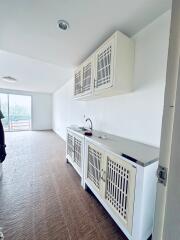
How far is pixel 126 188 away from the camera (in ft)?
3.74

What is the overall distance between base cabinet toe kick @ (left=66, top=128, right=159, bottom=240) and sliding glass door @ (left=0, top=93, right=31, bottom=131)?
21.0ft

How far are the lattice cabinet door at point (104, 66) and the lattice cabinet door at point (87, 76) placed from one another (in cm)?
18

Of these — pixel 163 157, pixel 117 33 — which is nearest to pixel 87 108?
pixel 117 33

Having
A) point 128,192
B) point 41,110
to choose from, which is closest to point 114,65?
point 128,192

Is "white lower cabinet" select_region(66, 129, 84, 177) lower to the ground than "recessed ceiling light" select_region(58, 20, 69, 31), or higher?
lower

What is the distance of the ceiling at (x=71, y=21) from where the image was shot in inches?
49.8

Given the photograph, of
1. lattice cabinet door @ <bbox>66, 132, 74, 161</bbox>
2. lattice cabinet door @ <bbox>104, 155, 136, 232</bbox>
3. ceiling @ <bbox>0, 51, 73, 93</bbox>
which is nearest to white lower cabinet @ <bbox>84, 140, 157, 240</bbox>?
lattice cabinet door @ <bbox>104, 155, 136, 232</bbox>

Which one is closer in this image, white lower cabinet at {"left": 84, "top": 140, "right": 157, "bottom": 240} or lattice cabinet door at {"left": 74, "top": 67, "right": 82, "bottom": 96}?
white lower cabinet at {"left": 84, "top": 140, "right": 157, "bottom": 240}

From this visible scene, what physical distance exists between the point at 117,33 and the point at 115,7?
0.27 metres

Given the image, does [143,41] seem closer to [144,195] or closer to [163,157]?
[163,157]

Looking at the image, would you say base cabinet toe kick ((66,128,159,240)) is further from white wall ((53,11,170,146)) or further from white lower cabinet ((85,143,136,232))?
white wall ((53,11,170,146))

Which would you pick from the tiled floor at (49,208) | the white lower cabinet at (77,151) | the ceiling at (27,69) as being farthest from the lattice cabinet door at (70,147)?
the ceiling at (27,69)

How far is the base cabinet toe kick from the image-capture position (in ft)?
3.32

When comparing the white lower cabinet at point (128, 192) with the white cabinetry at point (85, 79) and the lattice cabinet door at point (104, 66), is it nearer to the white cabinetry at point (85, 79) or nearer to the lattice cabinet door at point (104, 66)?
the lattice cabinet door at point (104, 66)
